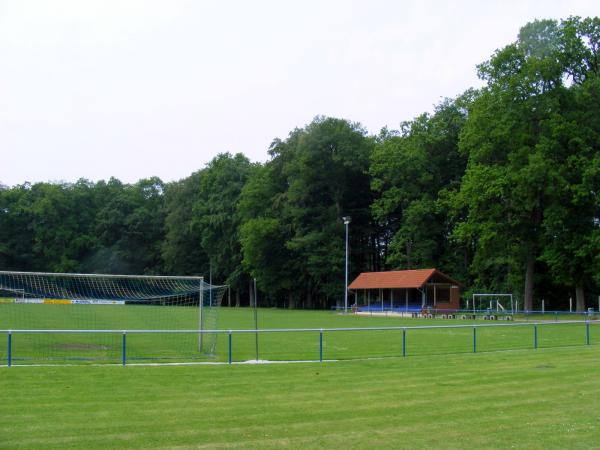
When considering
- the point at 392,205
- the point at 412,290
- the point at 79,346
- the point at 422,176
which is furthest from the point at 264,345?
the point at 392,205

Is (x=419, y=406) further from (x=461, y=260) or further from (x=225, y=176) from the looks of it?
(x=225, y=176)

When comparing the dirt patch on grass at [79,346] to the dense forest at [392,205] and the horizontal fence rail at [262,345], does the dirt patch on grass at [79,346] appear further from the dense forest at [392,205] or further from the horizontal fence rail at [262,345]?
the dense forest at [392,205]

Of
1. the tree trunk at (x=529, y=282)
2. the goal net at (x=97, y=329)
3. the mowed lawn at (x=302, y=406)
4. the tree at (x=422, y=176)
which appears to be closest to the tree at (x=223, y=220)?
the tree at (x=422, y=176)

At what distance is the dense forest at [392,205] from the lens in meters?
51.3

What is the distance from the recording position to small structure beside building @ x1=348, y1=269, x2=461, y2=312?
60.6m

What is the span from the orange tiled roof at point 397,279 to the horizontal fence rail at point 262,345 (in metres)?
29.4

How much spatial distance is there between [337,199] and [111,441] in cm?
7268

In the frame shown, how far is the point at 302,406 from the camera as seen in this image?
36.8 ft

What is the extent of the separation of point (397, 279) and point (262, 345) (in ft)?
135

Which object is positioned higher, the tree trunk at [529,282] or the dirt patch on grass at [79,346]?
the tree trunk at [529,282]

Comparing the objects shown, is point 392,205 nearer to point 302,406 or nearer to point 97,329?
point 97,329

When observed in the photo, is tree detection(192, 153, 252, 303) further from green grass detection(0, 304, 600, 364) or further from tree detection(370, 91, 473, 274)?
green grass detection(0, 304, 600, 364)

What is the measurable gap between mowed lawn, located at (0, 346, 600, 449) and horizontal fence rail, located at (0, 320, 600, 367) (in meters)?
2.59

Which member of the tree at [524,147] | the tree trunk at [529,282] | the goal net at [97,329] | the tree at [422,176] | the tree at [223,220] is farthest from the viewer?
the tree at [223,220]
